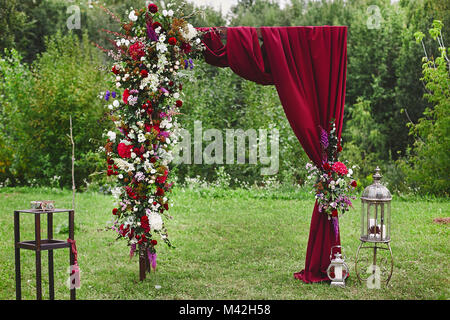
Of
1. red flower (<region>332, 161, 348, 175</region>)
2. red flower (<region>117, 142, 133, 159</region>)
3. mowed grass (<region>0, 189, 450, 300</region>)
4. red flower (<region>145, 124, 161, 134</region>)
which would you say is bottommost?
mowed grass (<region>0, 189, 450, 300</region>)

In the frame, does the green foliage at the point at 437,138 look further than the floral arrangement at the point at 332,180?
Yes

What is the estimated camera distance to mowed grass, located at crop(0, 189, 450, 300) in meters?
4.79

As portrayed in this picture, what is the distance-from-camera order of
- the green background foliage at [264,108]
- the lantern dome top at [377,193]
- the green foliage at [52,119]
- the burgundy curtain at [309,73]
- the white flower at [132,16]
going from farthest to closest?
1. the green foliage at [52,119]
2. the green background foliage at [264,108]
3. the burgundy curtain at [309,73]
4. the white flower at [132,16]
5. the lantern dome top at [377,193]

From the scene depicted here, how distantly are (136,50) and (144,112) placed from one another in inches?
23.4

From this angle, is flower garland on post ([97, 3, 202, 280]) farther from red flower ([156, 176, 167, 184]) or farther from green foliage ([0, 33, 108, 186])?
green foliage ([0, 33, 108, 186])

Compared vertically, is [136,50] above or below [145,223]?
above

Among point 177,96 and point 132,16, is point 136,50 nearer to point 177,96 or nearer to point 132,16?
point 132,16

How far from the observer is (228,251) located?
20.9 ft

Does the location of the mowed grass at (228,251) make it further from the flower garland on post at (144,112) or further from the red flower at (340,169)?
the red flower at (340,169)

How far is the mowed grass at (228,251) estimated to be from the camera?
479cm

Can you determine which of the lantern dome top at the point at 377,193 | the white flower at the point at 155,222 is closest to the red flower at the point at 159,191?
the white flower at the point at 155,222

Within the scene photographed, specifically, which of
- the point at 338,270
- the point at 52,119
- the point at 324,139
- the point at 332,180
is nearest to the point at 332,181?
the point at 332,180

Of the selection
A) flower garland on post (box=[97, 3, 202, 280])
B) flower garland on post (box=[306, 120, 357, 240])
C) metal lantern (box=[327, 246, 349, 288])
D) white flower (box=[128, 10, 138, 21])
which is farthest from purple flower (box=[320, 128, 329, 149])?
white flower (box=[128, 10, 138, 21])
